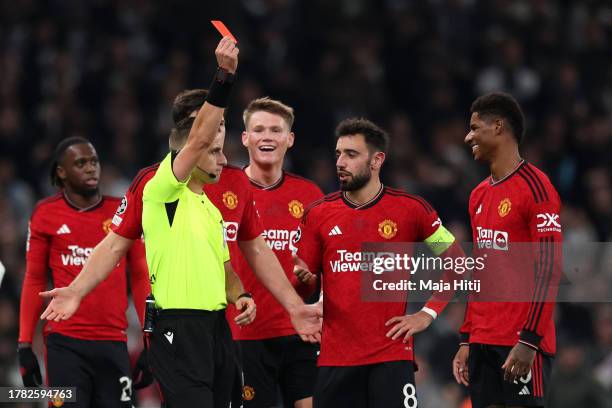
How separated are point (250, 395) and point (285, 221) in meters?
1.25

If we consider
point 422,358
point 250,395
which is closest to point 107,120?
point 422,358

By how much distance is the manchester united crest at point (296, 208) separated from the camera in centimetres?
875

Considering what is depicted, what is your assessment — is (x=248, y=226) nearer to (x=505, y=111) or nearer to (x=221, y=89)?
(x=221, y=89)

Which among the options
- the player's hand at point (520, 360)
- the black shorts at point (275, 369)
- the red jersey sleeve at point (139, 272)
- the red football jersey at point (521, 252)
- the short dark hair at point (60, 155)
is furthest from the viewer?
the short dark hair at point (60, 155)

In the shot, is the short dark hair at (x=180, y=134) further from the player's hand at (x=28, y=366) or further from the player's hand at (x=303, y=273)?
the player's hand at (x=28, y=366)

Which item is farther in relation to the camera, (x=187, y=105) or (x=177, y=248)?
(x=187, y=105)

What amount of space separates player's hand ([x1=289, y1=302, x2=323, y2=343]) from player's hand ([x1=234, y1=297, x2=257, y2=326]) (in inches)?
18.3

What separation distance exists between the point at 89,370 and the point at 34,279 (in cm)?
76

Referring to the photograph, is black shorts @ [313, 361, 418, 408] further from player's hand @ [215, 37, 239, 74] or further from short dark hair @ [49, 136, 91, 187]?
short dark hair @ [49, 136, 91, 187]

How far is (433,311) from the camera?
759 centimetres

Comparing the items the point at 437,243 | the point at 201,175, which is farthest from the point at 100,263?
the point at 437,243

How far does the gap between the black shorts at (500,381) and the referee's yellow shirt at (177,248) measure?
1748 millimetres

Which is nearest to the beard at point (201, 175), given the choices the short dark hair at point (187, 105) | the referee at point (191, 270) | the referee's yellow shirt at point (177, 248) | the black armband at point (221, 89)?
the referee at point (191, 270)

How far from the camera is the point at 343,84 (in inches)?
620
